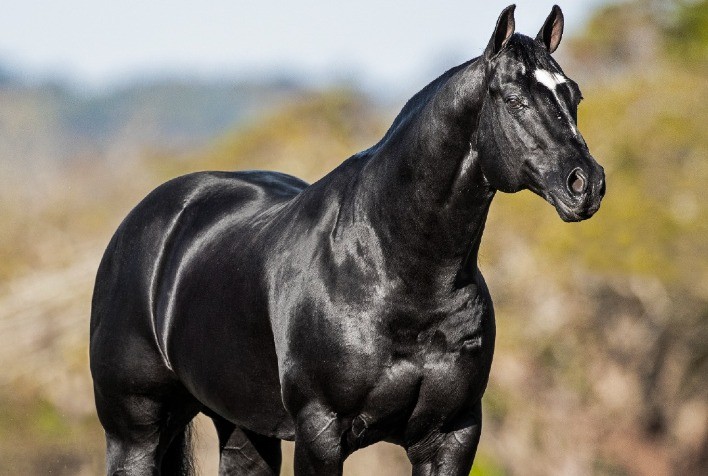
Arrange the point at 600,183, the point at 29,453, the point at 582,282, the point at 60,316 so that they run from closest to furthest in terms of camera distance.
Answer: the point at 600,183
the point at 29,453
the point at 60,316
the point at 582,282

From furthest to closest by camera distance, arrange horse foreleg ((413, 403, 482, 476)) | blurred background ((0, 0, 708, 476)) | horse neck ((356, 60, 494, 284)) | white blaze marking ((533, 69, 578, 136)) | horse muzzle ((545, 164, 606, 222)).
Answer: blurred background ((0, 0, 708, 476)) < horse foreleg ((413, 403, 482, 476)) < horse neck ((356, 60, 494, 284)) < white blaze marking ((533, 69, 578, 136)) < horse muzzle ((545, 164, 606, 222))

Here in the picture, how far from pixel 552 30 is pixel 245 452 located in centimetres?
212

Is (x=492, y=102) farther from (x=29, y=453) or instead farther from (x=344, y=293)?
(x=29, y=453)

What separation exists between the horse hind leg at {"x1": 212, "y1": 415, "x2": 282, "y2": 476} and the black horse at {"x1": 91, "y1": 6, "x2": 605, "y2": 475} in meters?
0.47

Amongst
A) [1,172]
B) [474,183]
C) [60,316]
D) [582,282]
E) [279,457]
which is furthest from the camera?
[1,172]

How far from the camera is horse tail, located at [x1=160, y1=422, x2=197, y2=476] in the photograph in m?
4.91

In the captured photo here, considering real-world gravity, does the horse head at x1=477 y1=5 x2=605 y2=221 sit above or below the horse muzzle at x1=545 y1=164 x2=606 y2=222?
above

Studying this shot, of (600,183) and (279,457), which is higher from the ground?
→ (600,183)

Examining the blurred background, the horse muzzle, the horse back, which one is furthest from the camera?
the blurred background

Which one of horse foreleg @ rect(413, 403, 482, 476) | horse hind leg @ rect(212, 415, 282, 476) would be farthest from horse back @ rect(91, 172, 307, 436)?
horse foreleg @ rect(413, 403, 482, 476)

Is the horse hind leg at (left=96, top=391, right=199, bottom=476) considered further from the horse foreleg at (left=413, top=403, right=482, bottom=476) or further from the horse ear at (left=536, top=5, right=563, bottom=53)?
the horse ear at (left=536, top=5, right=563, bottom=53)

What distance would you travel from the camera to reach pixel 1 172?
97.6ft

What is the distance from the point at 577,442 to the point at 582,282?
Result: 2.62 metres

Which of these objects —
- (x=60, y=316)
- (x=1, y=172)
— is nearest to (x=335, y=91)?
(x=1, y=172)
